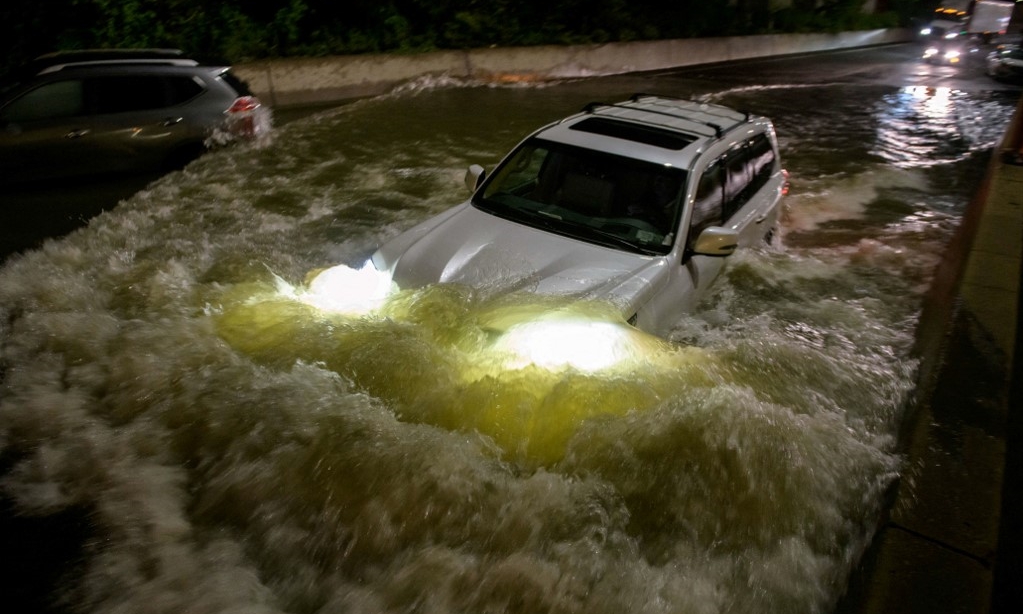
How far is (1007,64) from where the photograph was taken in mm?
22375

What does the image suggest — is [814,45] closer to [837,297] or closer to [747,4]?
[747,4]

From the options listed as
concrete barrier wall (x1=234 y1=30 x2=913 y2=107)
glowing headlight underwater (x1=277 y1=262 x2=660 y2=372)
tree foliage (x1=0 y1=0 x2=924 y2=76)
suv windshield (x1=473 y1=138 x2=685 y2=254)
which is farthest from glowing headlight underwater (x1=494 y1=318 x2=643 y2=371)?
tree foliage (x1=0 y1=0 x2=924 y2=76)

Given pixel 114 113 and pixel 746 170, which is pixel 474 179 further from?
pixel 114 113

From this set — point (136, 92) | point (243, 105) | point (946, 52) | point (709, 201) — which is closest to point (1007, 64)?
point (946, 52)

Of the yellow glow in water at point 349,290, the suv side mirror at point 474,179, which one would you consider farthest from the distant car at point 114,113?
the yellow glow in water at point 349,290

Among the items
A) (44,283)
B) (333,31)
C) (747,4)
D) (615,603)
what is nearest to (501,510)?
(615,603)

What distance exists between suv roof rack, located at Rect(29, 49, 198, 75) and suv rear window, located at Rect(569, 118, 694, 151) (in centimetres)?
559

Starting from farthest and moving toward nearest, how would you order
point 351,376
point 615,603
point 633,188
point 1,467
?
point 633,188 → point 351,376 → point 1,467 → point 615,603

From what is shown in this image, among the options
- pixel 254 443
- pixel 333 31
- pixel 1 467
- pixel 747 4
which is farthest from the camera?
pixel 747 4

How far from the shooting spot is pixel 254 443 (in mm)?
4277

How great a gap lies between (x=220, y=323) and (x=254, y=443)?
1409mm

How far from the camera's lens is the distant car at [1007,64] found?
22078 millimetres

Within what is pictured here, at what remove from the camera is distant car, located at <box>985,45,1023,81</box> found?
72.4 ft

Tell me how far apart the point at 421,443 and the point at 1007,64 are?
81.9 ft
